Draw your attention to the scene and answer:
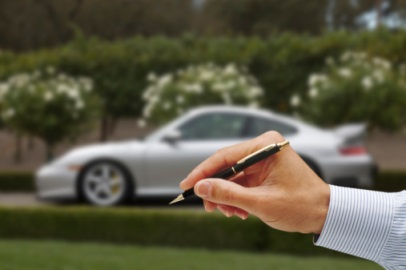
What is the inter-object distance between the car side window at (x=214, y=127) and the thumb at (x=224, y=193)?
8.84 metres

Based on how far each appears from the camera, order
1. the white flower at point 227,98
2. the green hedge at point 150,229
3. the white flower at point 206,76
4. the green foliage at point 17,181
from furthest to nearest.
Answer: the white flower at point 206,76, the white flower at point 227,98, the green foliage at point 17,181, the green hedge at point 150,229

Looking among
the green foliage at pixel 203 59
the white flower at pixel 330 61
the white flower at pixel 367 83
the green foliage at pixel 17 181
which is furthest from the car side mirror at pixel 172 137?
the green foliage at pixel 203 59

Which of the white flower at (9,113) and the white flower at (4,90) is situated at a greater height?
the white flower at (4,90)

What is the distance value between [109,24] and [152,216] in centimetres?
2834

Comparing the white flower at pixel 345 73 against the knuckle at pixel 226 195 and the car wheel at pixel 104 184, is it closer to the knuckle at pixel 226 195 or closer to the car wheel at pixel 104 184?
the car wheel at pixel 104 184

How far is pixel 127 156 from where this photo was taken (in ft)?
32.4

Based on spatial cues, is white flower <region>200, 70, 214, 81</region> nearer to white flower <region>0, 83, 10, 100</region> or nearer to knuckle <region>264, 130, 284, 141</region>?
white flower <region>0, 83, 10, 100</region>

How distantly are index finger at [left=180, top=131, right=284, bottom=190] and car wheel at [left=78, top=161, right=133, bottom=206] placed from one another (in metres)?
8.84

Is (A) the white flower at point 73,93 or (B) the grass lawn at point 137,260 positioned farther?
(A) the white flower at point 73,93

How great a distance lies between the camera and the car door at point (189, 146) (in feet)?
31.5

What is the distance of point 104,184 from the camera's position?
9.94 metres

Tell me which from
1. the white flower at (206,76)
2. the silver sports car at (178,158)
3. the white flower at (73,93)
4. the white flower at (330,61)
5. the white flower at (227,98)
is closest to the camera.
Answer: the silver sports car at (178,158)

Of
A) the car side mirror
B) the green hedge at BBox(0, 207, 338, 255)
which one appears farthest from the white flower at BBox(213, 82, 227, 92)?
the green hedge at BBox(0, 207, 338, 255)

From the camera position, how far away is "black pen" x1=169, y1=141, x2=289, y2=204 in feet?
3.04
